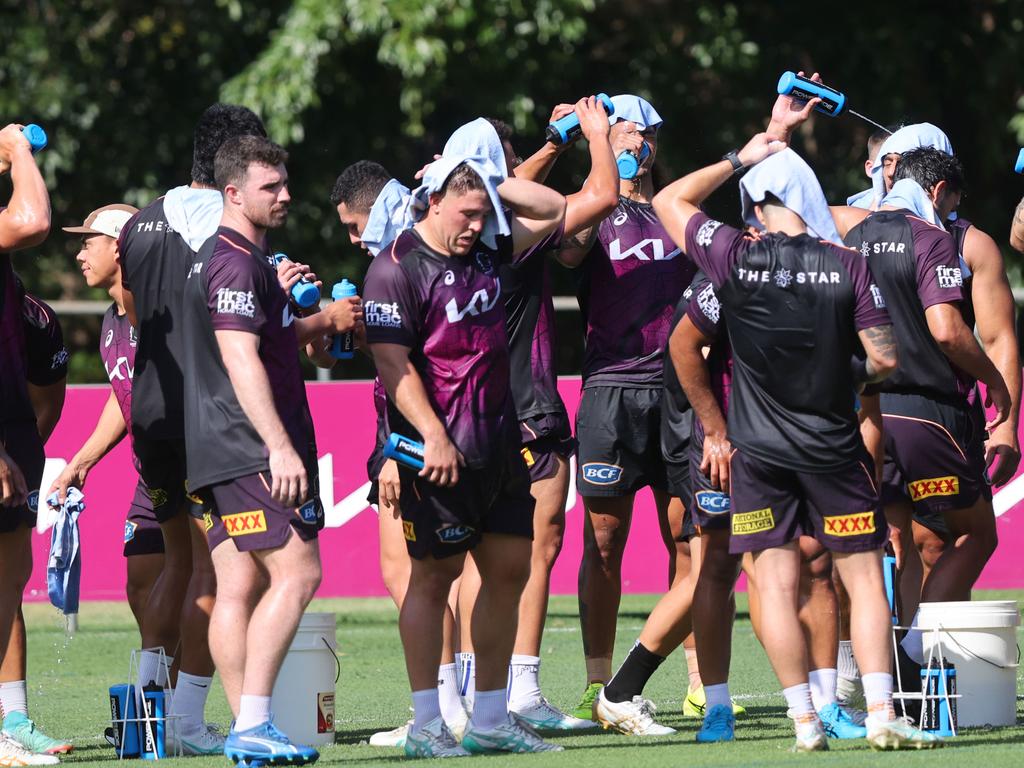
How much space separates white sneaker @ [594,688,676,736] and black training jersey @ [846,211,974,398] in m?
1.65

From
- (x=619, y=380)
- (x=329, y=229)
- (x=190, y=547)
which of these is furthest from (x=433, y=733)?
(x=329, y=229)

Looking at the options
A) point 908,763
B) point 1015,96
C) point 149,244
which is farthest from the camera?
point 1015,96

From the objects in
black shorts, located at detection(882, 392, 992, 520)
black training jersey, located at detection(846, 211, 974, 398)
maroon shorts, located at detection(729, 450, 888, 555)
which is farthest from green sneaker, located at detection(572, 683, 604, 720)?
black training jersey, located at detection(846, 211, 974, 398)

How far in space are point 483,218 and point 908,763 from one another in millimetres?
2427

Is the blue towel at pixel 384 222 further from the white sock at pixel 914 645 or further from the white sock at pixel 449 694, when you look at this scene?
the white sock at pixel 914 645

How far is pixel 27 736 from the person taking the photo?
6.81m

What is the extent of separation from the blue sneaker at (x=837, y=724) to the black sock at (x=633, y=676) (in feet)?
2.54

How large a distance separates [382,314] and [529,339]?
61.6 inches

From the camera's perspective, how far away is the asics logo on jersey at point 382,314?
20.5 ft

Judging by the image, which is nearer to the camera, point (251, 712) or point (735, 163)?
point (251, 712)

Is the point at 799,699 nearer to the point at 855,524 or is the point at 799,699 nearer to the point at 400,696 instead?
the point at 855,524

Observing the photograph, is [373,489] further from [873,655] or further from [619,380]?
[873,655]

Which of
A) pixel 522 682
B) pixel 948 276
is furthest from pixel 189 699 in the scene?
pixel 948 276

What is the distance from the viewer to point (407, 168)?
62.7 feet
